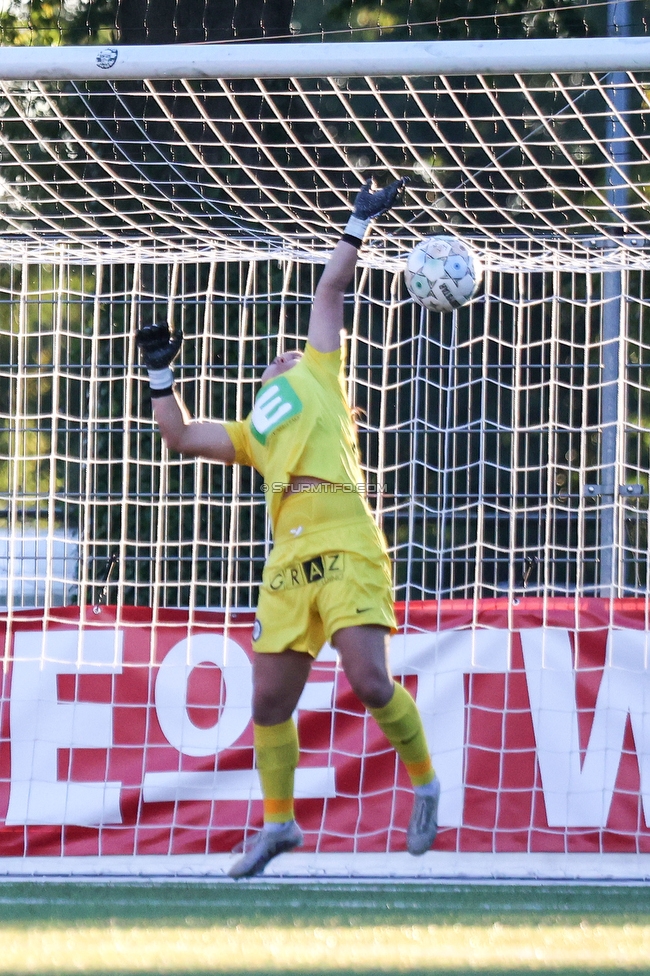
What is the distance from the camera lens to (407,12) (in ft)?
37.4

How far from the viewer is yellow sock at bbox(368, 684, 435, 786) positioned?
4.48 meters

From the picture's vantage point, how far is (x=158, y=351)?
4.72 metres

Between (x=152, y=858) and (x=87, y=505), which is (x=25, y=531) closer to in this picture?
(x=87, y=505)

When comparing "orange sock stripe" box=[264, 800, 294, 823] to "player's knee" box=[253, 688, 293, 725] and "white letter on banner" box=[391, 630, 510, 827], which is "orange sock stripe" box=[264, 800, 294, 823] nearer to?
"player's knee" box=[253, 688, 293, 725]

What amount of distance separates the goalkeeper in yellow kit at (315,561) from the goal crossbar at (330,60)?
1.40 ft

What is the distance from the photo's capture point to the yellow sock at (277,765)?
15.2 feet

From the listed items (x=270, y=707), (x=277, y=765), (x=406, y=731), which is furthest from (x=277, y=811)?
(x=406, y=731)

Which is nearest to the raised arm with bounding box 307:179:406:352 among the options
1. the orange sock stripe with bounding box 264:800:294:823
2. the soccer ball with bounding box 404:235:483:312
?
the soccer ball with bounding box 404:235:483:312

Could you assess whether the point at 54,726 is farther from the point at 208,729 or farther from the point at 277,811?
the point at 277,811

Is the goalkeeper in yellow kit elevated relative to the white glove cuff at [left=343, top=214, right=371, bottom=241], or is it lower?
lower

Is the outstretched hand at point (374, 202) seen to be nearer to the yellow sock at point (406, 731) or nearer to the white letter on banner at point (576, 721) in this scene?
the yellow sock at point (406, 731)

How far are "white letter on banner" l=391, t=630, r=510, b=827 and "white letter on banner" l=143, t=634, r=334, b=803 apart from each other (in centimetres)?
55

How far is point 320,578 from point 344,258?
1132 millimetres

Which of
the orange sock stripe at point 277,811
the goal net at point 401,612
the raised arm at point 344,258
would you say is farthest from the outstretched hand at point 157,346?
the orange sock stripe at point 277,811
